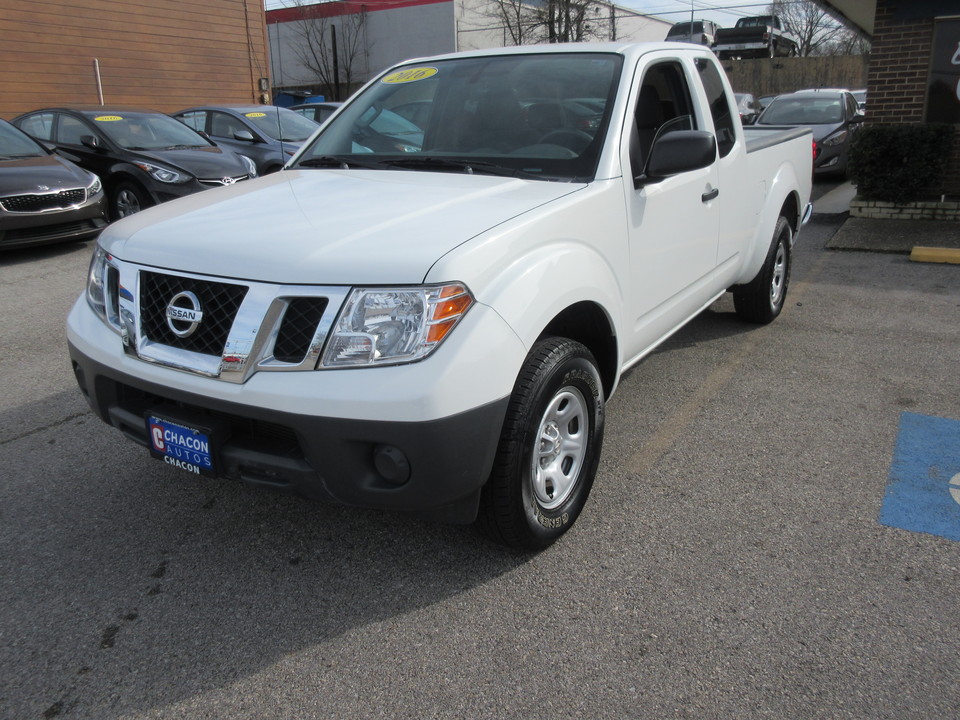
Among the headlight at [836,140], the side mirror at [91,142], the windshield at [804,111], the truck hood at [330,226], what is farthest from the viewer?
the windshield at [804,111]

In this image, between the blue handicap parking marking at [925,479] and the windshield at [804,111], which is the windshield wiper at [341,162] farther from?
the windshield at [804,111]

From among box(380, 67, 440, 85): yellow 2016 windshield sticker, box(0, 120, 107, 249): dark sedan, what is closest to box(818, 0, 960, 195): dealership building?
box(380, 67, 440, 85): yellow 2016 windshield sticker

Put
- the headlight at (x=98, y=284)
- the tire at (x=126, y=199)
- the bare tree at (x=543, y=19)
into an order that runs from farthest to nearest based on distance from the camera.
→ the bare tree at (x=543, y=19) < the tire at (x=126, y=199) < the headlight at (x=98, y=284)

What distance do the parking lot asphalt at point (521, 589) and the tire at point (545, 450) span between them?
0.58ft

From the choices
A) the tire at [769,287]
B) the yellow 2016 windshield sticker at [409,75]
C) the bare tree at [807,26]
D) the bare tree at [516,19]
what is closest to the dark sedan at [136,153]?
the yellow 2016 windshield sticker at [409,75]

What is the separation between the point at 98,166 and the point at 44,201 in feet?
5.51

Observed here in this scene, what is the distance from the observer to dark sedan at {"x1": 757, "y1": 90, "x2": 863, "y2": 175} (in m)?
13.5

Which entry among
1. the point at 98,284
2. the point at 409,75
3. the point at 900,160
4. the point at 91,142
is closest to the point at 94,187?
the point at 91,142

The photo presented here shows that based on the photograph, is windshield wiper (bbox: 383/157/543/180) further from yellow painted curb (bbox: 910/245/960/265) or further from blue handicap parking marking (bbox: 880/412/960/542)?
yellow painted curb (bbox: 910/245/960/265)

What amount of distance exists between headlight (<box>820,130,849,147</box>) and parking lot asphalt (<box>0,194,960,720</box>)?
33.5 ft

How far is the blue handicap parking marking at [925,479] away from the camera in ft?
10.7

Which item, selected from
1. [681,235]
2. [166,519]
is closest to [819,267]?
[681,235]

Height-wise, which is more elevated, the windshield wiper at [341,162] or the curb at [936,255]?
the windshield wiper at [341,162]

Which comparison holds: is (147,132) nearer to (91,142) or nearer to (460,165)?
(91,142)
